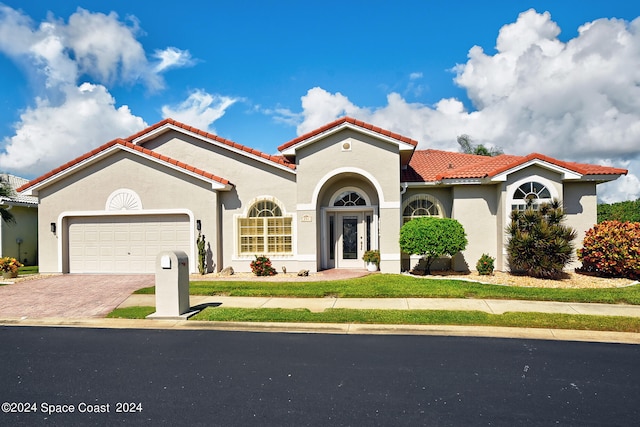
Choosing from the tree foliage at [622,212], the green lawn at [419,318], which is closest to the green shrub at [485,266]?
the green lawn at [419,318]

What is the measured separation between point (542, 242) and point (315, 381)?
10818mm

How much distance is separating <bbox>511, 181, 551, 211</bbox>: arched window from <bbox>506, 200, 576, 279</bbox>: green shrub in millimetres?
602

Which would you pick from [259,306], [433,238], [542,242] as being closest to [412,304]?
[259,306]

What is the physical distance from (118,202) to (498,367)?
14480 mm

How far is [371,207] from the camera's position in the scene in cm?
1620

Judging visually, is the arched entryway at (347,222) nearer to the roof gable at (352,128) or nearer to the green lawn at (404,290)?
the roof gable at (352,128)

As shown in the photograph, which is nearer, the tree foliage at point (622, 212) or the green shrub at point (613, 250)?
the green shrub at point (613, 250)

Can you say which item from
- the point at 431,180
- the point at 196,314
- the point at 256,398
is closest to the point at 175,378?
the point at 256,398

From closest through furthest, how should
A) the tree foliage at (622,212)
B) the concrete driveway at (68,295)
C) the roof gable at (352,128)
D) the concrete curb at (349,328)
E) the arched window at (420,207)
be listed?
the concrete curb at (349,328), the concrete driveway at (68,295), the roof gable at (352,128), the arched window at (420,207), the tree foliage at (622,212)

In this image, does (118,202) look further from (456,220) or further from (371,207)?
(456,220)

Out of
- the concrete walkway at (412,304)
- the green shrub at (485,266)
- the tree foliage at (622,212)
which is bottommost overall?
the concrete walkway at (412,304)

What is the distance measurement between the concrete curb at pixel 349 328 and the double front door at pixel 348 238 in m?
8.12

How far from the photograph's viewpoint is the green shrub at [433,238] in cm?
1411

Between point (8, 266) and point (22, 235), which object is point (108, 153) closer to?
point (8, 266)
